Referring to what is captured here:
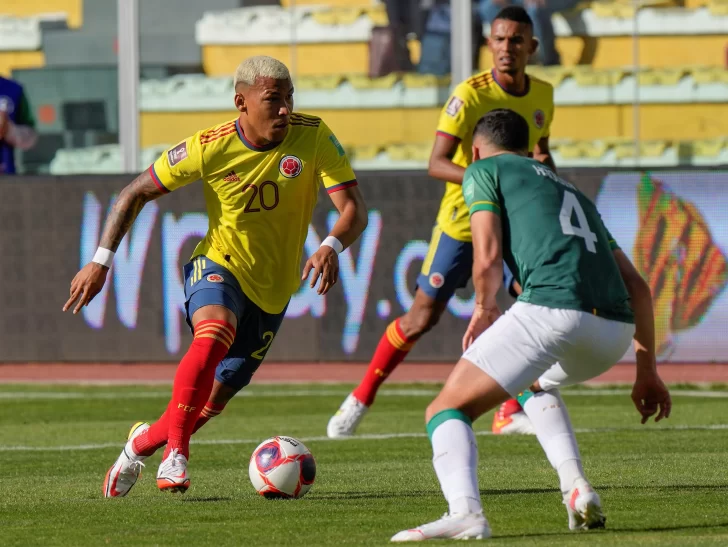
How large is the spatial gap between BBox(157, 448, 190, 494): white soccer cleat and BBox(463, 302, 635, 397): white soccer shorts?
1737mm

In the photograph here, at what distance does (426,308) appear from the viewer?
32.4ft

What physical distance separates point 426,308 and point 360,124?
7256mm

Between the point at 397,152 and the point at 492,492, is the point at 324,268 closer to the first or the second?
the point at 492,492

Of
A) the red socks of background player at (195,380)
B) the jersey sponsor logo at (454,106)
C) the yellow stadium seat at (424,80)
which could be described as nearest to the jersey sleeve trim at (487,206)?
the red socks of background player at (195,380)

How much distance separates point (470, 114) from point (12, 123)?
24.8ft

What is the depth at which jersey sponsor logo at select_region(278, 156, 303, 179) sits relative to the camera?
281 inches

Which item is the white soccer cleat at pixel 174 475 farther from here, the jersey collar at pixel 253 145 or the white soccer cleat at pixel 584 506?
the white soccer cleat at pixel 584 506

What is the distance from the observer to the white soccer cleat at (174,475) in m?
6.50

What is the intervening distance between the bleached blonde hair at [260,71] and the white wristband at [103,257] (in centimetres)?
101

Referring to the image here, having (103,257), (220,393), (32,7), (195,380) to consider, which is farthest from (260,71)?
(32,7)

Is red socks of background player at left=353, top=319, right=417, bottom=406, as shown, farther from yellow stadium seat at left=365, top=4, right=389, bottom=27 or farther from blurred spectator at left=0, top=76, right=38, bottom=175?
yellow stadium seat at left=365, top=4, right=389, bottom=27

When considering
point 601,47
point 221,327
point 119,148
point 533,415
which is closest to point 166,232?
point 119,148

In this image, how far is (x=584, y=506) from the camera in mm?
5410

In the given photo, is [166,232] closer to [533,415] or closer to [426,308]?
[426,308]
